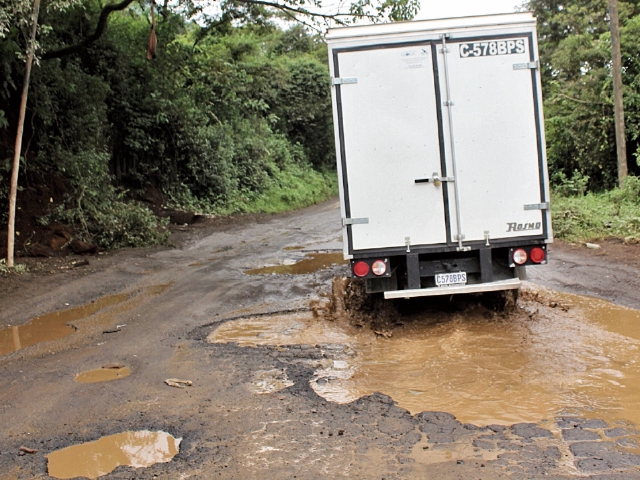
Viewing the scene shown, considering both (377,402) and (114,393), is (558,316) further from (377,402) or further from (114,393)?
(114,393)

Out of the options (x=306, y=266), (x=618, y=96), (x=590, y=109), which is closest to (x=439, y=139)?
(x=306, y=266)

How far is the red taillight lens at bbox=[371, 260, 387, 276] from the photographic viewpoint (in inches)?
269

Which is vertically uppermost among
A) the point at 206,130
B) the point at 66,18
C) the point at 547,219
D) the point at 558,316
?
the point at 66,18

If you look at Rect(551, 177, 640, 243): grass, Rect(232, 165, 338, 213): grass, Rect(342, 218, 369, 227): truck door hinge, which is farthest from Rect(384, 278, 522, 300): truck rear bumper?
Rect(232, 165, 338, 213): grass

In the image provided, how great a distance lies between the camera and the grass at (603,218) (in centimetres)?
1284

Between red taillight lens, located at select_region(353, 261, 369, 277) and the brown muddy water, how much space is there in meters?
0.70

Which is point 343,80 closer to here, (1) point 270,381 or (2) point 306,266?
(1) point 270,381

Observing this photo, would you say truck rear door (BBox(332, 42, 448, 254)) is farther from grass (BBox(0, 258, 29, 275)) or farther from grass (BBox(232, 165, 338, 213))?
grass (BBox(232, 165, 338, 213))

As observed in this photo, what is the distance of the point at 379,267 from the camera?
22.4ft

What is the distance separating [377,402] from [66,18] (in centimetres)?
1520

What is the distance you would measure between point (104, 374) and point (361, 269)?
2831 mm

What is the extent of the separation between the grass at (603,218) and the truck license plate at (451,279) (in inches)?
260

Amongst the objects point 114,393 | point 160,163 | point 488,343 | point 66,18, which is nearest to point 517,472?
point 488,343

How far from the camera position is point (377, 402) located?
4797 mm
